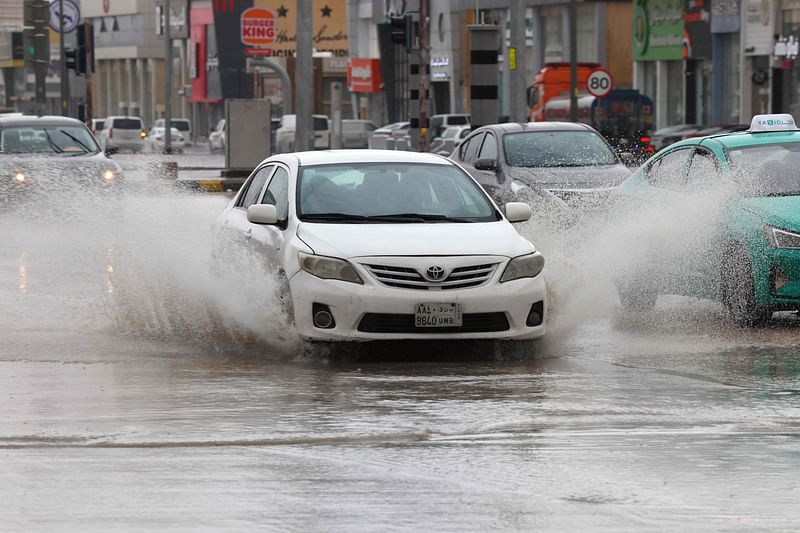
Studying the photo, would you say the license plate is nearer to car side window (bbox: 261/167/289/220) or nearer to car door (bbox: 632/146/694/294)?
car side window (bbox: 261/167/289/220)

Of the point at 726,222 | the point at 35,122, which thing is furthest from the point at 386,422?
the point at 35,122

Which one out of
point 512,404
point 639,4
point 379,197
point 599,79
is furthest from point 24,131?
point 639,4

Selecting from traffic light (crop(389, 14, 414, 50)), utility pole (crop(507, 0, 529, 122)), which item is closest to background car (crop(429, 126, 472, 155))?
utility pole (crop(507, 0, 529, 122))

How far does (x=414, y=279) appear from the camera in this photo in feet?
36.0

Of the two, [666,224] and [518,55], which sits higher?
[518,55]

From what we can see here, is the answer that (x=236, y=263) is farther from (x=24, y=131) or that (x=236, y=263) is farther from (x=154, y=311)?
(x=24, y=131)

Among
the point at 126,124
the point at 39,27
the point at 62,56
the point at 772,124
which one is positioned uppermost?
the point at 39,27

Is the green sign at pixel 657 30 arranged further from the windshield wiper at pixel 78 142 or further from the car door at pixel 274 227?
the car door at pixel 274 227

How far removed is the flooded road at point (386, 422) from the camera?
6.71 m

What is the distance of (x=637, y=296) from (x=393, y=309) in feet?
12.5

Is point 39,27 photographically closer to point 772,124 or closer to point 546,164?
point 546,164

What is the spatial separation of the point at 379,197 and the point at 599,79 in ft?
116

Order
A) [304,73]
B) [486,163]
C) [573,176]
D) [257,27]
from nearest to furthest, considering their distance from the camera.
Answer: [573,176] → [486,163] → [304,73] → [257,27]

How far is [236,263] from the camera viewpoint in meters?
12.9
